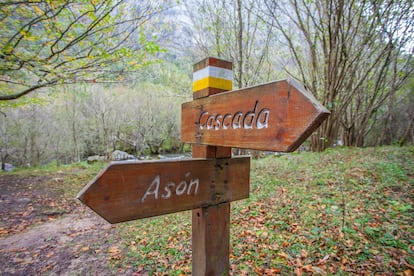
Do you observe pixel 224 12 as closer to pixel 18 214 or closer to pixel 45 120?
pixel 18 214

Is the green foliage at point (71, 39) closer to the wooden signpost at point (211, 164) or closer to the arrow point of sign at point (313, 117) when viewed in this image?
the wooden signpost at point (211, 164)

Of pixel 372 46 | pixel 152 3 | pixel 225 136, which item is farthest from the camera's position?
pixel 372 46

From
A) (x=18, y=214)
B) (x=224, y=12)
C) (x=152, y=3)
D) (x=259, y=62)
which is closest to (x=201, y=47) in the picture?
(x=224, y=12)

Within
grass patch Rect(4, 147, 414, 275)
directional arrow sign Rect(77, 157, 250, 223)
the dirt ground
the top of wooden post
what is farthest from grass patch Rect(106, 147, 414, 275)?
the top of wooden post

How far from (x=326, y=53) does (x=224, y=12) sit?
3.81 meters

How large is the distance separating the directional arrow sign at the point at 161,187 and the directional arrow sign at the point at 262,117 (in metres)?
0.21

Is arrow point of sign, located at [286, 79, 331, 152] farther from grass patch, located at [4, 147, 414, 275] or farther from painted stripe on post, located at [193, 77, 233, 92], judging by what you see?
grass patch, located at [4, 147, 414, 275]

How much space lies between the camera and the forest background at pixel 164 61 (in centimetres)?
411

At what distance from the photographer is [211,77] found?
1308mm

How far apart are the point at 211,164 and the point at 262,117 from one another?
1.57 feet

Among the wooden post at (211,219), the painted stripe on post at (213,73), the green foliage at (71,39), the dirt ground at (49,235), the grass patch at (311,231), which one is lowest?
the dirt ground at (49,235)

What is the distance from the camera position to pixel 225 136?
3.49 ft

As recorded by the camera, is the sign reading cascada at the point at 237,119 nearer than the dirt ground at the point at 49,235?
Yes

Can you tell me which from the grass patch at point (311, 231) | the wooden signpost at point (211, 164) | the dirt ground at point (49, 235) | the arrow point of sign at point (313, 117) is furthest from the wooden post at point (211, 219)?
the dirt ground at point (49, 235)
